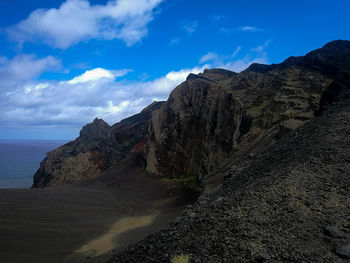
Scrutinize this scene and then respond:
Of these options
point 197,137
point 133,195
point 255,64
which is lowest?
point 133,195

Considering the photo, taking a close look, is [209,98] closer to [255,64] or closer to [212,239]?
[255,64]

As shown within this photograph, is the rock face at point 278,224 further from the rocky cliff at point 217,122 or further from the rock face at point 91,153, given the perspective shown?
the rock face at point 91,153

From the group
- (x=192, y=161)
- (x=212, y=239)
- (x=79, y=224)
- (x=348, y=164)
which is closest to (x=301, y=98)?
(x=192, y=161)

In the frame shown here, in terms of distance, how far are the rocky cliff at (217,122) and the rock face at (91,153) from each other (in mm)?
172

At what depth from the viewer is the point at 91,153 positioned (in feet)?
196

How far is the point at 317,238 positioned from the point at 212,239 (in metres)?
2.30

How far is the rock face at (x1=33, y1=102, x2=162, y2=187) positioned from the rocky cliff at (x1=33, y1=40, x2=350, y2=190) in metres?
0.17

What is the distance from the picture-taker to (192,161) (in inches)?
1586

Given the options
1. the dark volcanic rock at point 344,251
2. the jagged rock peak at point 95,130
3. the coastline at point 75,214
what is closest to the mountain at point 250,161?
the dark volcanic rock at point 344,251

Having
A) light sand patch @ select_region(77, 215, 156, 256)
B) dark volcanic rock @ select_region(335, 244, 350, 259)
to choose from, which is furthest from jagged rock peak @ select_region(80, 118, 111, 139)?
dark volcanic rock @ select_region(335, 244, 350, 259)

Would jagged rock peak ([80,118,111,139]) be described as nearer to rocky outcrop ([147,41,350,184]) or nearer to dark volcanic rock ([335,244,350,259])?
rocky outcrop ([147,41,350,184])

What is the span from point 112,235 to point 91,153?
41575 mm

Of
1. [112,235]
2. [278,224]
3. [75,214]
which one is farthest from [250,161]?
[75,214]

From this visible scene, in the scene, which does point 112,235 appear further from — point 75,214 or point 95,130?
point 95,130
